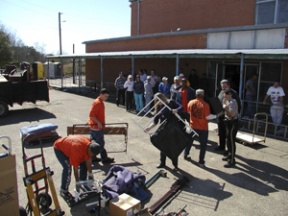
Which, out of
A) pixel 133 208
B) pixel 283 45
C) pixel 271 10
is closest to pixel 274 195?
pixel 133 208

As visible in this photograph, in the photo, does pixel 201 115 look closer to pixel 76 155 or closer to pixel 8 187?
pixel 76 155

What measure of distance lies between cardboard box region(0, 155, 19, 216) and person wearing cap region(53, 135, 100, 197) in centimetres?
105

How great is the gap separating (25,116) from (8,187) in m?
9.48

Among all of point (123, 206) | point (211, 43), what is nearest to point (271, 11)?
point (211, 43)

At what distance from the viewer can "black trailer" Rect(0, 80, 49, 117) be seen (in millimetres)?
12227

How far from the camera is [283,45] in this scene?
11477 mm

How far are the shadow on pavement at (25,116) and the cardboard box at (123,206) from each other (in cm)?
824

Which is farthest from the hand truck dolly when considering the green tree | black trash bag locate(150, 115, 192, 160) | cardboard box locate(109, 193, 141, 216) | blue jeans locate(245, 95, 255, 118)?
the green tree

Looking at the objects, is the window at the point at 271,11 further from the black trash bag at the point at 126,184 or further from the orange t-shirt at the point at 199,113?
the black trash bag at the point at 126,184

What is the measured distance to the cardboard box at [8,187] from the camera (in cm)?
367

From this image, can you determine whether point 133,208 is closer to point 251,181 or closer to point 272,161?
point 251,181

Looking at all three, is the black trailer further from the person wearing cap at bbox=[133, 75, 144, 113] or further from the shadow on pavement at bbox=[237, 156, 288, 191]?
the shadow on pavement at bbox=[237, 156, 288, 191]

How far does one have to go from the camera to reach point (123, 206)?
4.32 metres

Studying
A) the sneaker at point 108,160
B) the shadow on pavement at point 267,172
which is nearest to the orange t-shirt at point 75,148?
the sneaker at point 108,160
